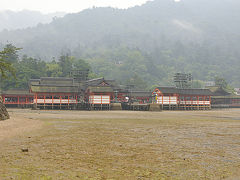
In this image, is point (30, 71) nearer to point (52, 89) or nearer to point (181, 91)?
point (52, 89)

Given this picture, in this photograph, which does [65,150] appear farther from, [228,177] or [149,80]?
[149,80]

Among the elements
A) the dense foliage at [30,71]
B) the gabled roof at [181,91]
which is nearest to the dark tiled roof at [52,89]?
the dense foliage at [30,71]


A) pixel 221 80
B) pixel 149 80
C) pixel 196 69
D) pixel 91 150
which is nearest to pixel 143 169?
pixel 91 150

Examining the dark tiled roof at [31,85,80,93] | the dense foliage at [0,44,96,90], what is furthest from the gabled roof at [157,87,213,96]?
the dense foliage at [0,44,96,90]

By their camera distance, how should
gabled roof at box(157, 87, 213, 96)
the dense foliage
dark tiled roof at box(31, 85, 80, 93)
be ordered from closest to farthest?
dark tiled roof at box(31, 85, 80, 93) → gabled roof at box(157, 87, 213, 96) → the dense foliage

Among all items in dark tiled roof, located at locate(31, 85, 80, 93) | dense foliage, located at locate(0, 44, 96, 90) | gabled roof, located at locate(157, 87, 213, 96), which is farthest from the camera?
dense foliage, located at locate(0, 44, 96, 90)

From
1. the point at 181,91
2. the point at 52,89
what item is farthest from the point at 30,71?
the point at 181,91

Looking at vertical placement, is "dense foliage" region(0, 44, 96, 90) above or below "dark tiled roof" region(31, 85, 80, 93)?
above

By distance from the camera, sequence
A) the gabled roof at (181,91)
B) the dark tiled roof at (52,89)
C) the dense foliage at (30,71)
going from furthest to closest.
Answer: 1. the dense foliage at (30,71)
2. the gabled roof at (181,91)
3. the dark tiled roof at (52,89)

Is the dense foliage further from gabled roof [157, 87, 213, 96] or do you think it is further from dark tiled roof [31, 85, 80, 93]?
gabled roof [157, 87, 213, 96]

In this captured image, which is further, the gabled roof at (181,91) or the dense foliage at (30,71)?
the dense foliage at (30,71)

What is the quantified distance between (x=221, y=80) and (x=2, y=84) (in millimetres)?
75535

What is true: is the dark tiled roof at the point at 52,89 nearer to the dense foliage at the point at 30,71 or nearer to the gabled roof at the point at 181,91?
the dense foliage at the point at 30,71

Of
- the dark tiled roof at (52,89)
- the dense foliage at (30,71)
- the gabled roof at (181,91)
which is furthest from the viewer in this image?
the dense foliage at (30,71)
